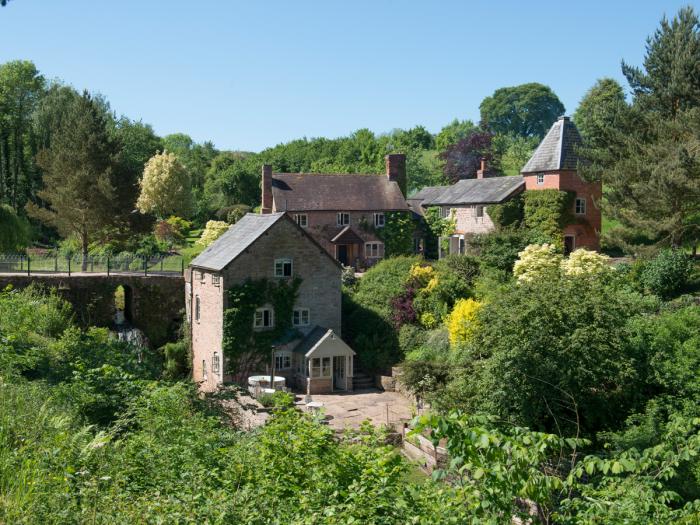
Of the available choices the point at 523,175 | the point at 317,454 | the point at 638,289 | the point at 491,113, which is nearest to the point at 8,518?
the point at 317,454

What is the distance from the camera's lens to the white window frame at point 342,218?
48438 millimetres

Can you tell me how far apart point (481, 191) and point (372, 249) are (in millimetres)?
8602

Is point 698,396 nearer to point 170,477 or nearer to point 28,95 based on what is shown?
point 170,477

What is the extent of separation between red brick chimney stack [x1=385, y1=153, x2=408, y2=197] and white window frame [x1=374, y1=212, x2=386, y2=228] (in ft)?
11.2

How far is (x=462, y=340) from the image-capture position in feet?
98.4

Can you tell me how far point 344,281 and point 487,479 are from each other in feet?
112

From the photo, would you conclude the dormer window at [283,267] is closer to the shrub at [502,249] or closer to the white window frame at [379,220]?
the shrub at [502,249]

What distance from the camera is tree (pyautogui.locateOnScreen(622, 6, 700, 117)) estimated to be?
32.5 meters

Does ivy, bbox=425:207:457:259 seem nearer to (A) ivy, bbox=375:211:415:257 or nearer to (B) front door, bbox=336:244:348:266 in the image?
(A) ivy, bbox=375:211:415:257

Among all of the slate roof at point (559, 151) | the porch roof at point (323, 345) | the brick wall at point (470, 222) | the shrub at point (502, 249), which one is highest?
the slate roof at point (559, 151)

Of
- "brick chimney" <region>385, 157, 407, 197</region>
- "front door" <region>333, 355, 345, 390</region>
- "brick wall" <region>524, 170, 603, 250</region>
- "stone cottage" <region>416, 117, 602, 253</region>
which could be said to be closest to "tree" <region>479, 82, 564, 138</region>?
"brick chimney" <region>385, 157, 407, 197</region>

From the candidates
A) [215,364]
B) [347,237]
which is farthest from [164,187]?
[215,364]

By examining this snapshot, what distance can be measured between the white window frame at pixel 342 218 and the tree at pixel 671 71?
20.2 m

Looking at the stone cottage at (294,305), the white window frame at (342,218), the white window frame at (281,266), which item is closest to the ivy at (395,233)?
the white window frame at (342,218)
